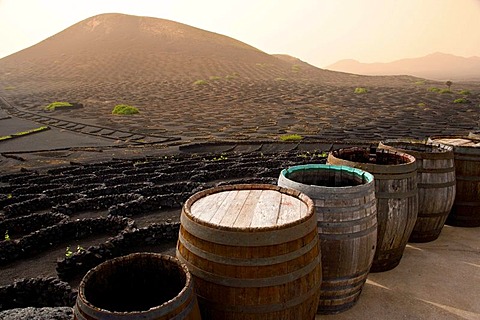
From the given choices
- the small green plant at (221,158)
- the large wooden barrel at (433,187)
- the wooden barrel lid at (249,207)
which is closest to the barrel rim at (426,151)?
the large wooden barrel at (433,187)

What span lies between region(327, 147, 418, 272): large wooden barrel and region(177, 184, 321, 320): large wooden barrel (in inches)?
81.0

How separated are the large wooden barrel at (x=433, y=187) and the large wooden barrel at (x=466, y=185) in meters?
0.75

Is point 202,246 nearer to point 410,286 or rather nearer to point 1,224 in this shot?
point 410,286

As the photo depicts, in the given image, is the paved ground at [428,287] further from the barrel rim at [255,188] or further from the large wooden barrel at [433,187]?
the barrel rim at [255,188]

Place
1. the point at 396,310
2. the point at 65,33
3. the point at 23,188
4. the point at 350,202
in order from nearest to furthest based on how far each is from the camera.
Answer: the point at 350,202 → the point at 396,310 → the point at 23,188 → the point at 65,33

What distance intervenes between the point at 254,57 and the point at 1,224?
503ft

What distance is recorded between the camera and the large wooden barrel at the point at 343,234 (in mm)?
4656

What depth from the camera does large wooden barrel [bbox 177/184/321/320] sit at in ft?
11.8

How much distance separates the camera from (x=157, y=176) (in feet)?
53.2

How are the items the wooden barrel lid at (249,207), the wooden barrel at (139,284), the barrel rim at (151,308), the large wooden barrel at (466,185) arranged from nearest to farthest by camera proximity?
1. the barrel rim at (151,308)
2. the wooden barrel at (139,284)
3. the wooden barrel lid at (249,207)
4. the large wooden barrel at (466,185)

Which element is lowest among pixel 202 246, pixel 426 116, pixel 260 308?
pixel 426 116

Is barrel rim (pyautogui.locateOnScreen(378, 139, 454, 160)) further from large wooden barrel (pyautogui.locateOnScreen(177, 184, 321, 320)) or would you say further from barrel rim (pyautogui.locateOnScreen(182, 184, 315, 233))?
large wooden barrel (pyautogui.locateOnScreen(177, 184, 321, 320))

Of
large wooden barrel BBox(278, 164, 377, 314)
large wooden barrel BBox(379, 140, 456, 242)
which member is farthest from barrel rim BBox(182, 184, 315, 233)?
large wooden barrel BBox(379, 140, 456, 242)

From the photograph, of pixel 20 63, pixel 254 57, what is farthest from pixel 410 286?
pixel 20 63
